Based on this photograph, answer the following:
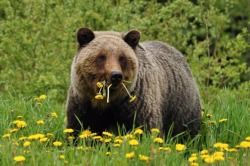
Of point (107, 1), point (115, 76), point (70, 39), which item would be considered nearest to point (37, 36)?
point (70, 39)

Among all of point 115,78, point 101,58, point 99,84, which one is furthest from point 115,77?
point 101,58

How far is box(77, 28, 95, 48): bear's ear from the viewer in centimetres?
603

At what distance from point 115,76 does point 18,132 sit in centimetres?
101

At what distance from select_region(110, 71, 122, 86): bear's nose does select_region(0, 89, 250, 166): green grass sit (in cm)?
44

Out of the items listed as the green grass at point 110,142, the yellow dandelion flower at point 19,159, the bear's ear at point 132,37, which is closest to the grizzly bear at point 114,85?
the bear's ear at point 132,37

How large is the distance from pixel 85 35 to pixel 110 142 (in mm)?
1241

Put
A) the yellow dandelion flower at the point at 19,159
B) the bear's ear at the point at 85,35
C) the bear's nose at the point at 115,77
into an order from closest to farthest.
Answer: the yellow dandelion flower at the point at 19,159 < the bear's nose at the point at 115,77 < the bear's ear at the point at 85,35

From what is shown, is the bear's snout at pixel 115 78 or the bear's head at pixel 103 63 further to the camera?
the bear's head at pixel 103 63

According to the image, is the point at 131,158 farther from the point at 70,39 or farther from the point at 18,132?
the point at 70,39

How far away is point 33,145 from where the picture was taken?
4887mm

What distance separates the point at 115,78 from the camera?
5590 millimetres

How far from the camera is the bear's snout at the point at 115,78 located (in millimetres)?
5566

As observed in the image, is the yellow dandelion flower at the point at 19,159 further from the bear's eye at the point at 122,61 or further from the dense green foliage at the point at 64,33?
the dense green foliage at the point at 64,33

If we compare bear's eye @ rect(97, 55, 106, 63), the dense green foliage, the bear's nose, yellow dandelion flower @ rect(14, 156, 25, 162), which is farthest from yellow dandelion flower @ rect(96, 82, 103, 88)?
the dense green foliage
